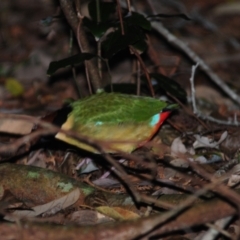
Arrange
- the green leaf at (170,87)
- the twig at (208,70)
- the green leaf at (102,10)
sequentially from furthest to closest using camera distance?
the twig at (208,70) → the green leaf at (170,87) → the green leaf at (102,10)

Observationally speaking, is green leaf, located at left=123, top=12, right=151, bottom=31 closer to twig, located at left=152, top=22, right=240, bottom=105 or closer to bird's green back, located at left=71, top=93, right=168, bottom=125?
bird's green back, located at left=71, top=93, right=168, bottom=125

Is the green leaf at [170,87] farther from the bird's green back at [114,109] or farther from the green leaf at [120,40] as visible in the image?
the green leaf at [120,40]

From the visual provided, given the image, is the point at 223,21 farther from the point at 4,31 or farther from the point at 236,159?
the point at 236,159

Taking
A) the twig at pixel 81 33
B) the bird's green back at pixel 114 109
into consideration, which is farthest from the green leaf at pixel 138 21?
the bird's green back at pixel 114 109

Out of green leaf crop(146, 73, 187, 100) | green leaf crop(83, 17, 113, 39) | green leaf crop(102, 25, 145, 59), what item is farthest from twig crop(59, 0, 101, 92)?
green leaf crop(146, 73, 187, 100)

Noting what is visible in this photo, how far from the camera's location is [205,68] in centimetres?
682

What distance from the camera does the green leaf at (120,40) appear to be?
503 cm

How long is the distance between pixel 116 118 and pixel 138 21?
33.6 inches

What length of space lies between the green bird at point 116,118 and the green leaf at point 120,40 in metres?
0.37

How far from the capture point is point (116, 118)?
195 inches

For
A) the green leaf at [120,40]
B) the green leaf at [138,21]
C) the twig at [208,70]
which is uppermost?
the green leaf at [138,21]

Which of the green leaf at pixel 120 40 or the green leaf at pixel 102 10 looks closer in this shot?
the green leaf at pixel 120 40

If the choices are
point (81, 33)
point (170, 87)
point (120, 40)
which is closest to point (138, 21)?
point (120, 40)

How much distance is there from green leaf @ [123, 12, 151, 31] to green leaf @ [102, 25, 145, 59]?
2.0 inches
